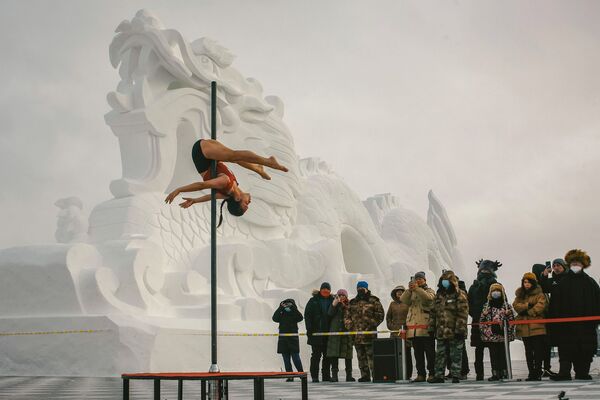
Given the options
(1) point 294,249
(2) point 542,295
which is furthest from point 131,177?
(2) point 542,295

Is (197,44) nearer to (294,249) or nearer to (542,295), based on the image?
(294,249)

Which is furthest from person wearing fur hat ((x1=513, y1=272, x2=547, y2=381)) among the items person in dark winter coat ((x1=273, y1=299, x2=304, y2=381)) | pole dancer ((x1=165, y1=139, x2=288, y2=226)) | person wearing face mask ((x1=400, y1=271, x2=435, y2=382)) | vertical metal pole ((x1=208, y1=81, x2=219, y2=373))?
vertical metal pole ((x1=208, y1=81, x2=219, y2=373))

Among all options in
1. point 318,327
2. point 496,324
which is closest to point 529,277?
point 496,324

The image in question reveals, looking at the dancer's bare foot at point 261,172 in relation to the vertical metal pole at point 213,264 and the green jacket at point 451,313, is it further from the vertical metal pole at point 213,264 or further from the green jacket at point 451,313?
the green jacket at point 451,313

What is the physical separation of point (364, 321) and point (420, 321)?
46.5 inches

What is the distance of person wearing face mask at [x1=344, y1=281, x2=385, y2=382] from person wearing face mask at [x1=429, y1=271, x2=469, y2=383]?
134 cm

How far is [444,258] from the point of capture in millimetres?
26562

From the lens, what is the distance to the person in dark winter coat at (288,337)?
37.7 ft

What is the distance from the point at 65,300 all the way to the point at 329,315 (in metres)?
4.68

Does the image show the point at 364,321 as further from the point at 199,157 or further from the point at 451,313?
the point at 199,157

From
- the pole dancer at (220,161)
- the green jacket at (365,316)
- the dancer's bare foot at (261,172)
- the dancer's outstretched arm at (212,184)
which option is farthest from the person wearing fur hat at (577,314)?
the dancer's outstretched arm at (212,184)

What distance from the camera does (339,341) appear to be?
11383mm

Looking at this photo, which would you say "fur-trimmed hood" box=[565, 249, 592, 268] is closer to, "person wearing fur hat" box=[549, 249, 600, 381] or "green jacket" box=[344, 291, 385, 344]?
"person wearing fur hat" box=[549, 249, 600, 381]

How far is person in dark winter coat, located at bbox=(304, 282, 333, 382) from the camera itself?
1153 centimetres
